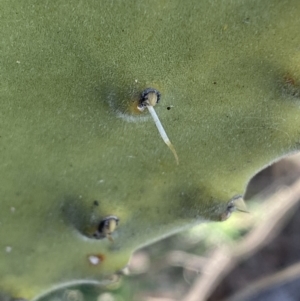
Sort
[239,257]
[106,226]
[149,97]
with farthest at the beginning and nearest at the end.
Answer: [239,257], [106,226], [149,97]

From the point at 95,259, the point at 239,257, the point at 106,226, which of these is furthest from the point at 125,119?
the point at 239,257

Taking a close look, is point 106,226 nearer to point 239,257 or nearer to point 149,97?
point 149,97

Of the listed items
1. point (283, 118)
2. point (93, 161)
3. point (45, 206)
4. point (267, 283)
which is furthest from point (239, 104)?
point (267, 283)

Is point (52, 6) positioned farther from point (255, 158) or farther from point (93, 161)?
point (255, 158)

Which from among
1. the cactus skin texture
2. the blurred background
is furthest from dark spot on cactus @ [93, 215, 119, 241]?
the blurred background

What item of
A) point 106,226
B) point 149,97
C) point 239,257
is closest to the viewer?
point 149,97

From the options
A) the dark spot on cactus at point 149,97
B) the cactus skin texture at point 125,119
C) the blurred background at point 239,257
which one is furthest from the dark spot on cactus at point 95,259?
the blurred background at point 239,257

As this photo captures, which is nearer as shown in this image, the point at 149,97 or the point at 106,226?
the point at 149,97

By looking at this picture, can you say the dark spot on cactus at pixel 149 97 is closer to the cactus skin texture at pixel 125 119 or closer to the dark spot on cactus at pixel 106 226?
the cactus skin texture at pixel 125 119
